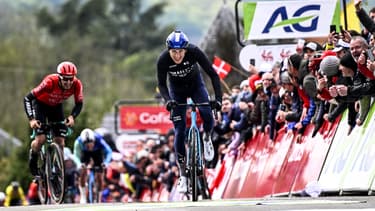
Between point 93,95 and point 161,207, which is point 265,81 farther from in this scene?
point 93,95

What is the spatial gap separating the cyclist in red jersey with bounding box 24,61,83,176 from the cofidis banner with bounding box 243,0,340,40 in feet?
20.7

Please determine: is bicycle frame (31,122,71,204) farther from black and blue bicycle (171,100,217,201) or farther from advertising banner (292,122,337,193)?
advertising banner (292,122,337,193)

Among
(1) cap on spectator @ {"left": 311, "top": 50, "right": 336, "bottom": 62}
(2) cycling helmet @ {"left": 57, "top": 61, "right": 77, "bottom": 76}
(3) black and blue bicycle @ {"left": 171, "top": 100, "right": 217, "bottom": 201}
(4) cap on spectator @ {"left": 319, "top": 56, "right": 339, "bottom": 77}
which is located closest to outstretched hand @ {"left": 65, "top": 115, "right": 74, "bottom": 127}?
(2) cycling helmet @ {"left": 57, "top": 61, "right": 77, "bottom": 76}

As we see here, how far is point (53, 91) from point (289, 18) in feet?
23.6

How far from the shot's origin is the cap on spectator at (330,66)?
1922 centimetres

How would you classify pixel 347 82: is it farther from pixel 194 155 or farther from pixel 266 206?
pixel 266 206

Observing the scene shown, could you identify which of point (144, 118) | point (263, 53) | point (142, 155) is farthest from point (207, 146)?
point (144, 118)

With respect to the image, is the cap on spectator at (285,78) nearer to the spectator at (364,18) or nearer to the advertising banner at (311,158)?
the advertising banner at (311,158)

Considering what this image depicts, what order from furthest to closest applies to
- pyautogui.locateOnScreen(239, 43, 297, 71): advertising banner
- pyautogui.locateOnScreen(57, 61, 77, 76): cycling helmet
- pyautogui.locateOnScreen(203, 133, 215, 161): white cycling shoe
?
pyautogui.locateOnScreen(239, 43, 297, 71): advertising banner, pyautogui.locateOnScreen(57, 61, 77, 76): cycling helmet, pyautogui.locateOnScreen(203, 133, 215, 161): white cycling shoe

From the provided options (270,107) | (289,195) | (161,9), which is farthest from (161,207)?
(161,9)

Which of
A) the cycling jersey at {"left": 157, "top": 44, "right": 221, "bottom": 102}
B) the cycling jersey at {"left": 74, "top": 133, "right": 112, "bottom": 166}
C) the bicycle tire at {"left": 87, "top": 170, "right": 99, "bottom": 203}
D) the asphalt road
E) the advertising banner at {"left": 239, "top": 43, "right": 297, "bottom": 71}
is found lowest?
the asphalt road

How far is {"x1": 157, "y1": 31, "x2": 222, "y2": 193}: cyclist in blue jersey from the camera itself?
19.5m

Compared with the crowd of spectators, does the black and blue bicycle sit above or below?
below

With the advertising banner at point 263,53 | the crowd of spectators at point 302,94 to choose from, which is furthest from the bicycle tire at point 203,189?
the advertising banner at point 263,53
